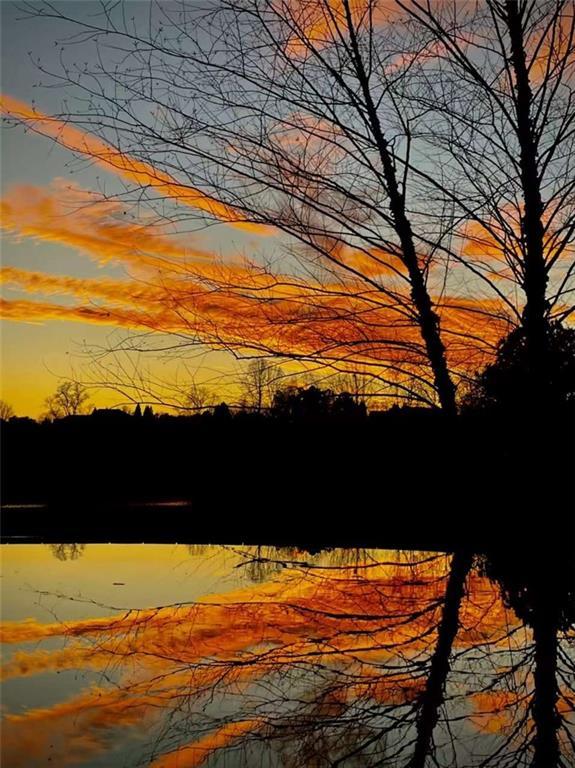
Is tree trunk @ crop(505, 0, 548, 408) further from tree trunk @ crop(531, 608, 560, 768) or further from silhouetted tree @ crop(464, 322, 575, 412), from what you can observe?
tree trunk @ crop(531, 608, 560, 768)

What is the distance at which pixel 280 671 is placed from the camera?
109 inches

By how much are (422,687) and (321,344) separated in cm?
298

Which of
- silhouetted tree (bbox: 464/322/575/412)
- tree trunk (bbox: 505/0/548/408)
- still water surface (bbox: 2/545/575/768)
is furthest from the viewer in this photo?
silhouetted tree (bbox: 464/322/575/412)

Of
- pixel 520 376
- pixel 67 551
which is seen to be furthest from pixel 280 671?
pixel 520 376

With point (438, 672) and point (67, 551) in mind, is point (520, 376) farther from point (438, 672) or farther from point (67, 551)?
point (67, 551)

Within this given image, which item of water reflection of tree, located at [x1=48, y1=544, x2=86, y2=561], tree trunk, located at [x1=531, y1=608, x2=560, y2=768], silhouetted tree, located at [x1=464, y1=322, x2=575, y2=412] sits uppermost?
silhouetted tree, located at [x1=464, y1=322, x2=575, y2=412]

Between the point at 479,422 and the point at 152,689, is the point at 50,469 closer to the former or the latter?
the point at 479,422

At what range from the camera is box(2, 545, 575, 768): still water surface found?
2.14m

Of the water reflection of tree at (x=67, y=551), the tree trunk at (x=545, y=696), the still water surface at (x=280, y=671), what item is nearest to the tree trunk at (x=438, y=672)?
the still water surface at (x=280, y=671)

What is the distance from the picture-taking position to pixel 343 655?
9.80 feet

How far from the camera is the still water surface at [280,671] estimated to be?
2141mm

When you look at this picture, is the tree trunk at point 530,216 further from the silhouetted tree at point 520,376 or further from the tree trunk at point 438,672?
the tree trunk at point 438,672

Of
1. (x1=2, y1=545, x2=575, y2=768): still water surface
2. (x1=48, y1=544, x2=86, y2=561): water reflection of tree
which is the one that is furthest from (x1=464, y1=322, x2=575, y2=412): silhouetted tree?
(x1=48, y1=544, x2=86, y2=561): water reflection of tree

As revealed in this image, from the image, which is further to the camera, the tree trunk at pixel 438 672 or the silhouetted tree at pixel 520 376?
the silhouetted tree at pixel 520 376
